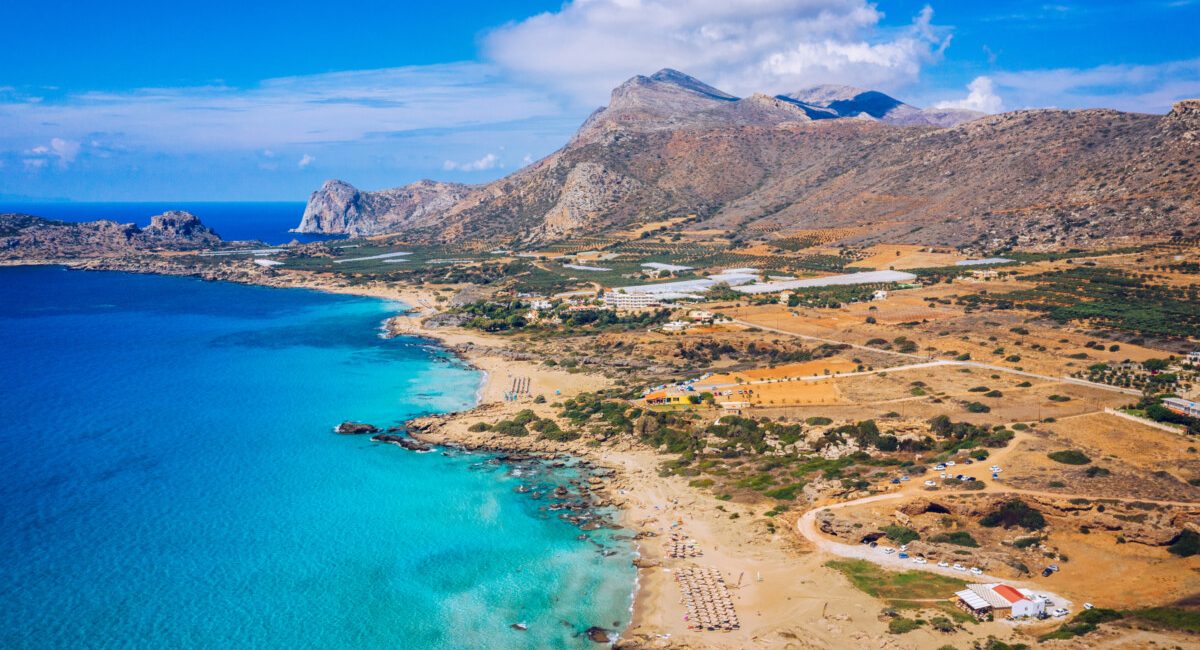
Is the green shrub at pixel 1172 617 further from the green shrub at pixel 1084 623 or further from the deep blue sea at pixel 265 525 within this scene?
the deep blue sea at pixel 265 525

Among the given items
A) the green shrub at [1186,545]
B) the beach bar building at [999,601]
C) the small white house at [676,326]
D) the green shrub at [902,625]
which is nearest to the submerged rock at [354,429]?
the small white house at [676,326]

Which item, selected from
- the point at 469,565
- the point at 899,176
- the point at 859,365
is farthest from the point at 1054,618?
the point at 899,176

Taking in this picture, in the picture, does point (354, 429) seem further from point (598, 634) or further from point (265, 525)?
point (598, 634)

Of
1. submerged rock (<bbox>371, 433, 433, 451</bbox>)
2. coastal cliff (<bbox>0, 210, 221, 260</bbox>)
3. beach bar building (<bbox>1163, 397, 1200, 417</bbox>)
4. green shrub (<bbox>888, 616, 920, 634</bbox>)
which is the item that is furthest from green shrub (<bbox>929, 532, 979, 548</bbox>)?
coastal cliff (<bbox>0, 210, 221, 260</bbox>)

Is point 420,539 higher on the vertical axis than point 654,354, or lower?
lower

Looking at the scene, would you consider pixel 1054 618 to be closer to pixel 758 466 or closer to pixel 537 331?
pixel 758 466

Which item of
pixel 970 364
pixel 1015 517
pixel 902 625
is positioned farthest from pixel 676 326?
pixel 902 625
